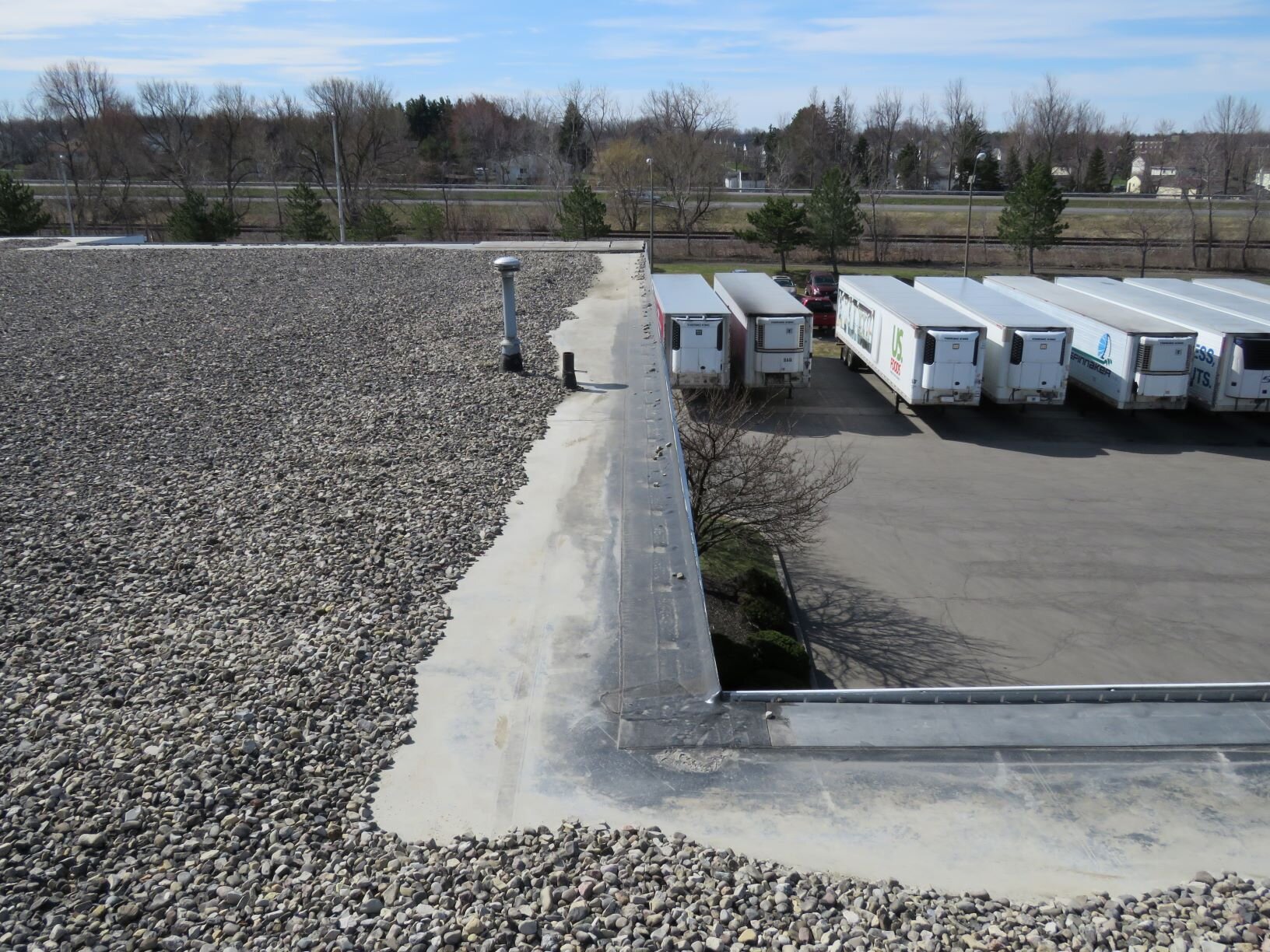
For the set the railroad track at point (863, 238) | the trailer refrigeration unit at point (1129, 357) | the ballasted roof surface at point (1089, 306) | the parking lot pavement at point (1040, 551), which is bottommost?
the parking lot pavement at point (1040, 551)

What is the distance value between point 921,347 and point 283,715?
1879cm

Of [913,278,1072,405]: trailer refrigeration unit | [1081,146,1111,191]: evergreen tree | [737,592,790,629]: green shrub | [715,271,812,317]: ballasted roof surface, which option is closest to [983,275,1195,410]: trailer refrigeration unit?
[913,278,1072,405]: trailer refrigeration unit

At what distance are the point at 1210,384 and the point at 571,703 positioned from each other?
2134 cm

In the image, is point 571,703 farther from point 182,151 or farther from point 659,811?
point 182,151

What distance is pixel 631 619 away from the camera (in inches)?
339

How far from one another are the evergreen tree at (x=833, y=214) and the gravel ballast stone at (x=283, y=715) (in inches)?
1367

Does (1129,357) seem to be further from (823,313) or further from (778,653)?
(778,653)

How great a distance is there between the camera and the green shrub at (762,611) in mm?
13438

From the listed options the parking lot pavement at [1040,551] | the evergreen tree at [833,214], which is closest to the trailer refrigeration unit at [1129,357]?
the parking lot pavement at [1040,551]

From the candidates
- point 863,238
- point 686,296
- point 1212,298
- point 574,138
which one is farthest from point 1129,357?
point 574,138

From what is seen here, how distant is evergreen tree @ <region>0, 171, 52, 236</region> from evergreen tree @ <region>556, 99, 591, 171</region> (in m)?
52.2

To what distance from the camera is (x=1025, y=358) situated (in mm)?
22734

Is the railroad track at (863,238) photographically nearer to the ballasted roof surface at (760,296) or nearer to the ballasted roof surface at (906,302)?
the ballasted roof surface at (760,296)

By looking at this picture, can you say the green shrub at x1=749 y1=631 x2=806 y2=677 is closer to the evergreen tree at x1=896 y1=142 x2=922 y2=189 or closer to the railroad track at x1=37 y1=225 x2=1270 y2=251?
the railroad track at x1=37 y1=225 x2=1270 y2=251
